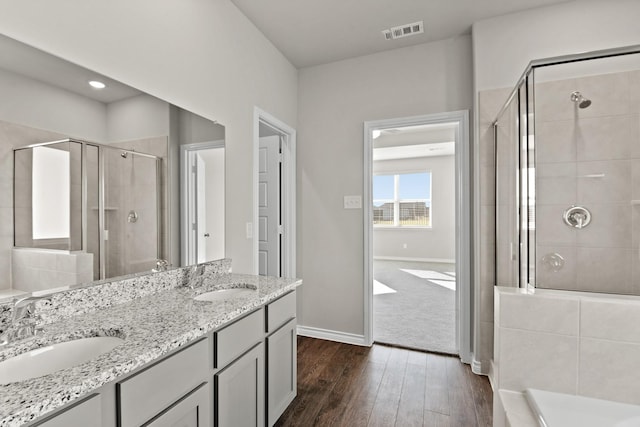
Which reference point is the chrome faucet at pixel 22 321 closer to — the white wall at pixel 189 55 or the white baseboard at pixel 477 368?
the white wall at pixel 189 55

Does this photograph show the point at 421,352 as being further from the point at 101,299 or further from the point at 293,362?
the point at 101,299

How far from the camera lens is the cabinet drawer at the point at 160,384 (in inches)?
34.6

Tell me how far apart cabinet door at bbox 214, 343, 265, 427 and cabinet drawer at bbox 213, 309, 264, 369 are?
0.04 meters

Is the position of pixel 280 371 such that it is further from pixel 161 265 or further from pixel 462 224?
pixel 462 224

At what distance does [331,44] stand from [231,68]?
1.03 metres

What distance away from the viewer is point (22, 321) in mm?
1071

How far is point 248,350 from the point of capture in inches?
58.2

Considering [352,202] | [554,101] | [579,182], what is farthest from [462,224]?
[554,101]

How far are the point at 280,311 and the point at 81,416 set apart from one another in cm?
108

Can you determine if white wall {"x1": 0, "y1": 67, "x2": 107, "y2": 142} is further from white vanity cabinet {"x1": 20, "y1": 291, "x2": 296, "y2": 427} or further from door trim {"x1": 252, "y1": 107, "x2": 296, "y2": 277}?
door trim {"x1": 252, "y1": 107, "x2": 296, "y2": 277}

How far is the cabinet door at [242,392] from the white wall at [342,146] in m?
1.57

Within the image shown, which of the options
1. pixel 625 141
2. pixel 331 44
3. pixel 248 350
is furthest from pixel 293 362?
pixel 331 44

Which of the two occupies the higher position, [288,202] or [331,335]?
[288,202]

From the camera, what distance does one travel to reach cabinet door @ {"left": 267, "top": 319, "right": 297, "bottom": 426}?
167 cm
